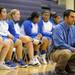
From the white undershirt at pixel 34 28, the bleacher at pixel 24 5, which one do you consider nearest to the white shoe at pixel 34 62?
the white undershirt at pixel 34 28

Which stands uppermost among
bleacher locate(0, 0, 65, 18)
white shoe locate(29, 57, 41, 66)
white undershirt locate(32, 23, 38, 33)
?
bleacher locate(0, 0, 65, 18)

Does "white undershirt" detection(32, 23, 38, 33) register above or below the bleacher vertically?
below

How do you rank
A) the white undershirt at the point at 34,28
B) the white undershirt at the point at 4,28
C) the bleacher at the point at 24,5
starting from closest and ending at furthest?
the white undershirt at the point at 4,28 → the white undershirt at the point at 34,28 → the bleacher at the point at 24,5

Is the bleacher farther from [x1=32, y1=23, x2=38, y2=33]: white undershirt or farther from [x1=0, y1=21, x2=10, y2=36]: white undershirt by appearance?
[x1=0, y1=21, x2=10, y2=36]: white undershirt

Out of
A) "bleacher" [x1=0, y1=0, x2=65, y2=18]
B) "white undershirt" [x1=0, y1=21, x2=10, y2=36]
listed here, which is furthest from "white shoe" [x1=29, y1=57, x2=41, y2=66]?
"bleacher" [x1=0, y1=0, x2=65, y2=18]

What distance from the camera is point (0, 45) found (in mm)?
5434

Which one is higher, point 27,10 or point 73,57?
point 27,10

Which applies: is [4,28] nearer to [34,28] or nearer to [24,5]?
[34,28]

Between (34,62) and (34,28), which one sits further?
(34,28)

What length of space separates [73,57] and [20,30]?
2148 millimetres

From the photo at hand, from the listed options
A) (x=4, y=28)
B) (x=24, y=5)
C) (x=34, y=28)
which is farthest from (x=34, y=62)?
(x=24, y=5)

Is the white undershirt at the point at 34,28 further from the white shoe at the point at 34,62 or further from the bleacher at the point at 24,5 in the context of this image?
the bleacher at the point at 24,5

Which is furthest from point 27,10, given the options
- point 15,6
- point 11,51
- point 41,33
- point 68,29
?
point 68,29

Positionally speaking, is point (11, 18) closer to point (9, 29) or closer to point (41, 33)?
point (9, 29)
